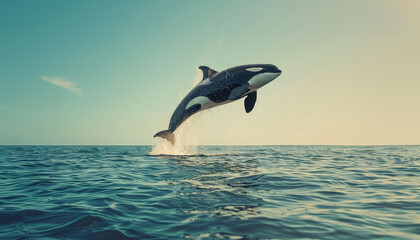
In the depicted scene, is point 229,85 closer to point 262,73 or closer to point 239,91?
point 239,91

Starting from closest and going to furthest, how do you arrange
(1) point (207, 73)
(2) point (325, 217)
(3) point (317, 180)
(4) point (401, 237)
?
(4) point (401, 237), (2) point (325, 217), (3) point (317, 180), (1) point (207, 73)

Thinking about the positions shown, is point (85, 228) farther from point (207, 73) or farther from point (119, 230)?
point (207, 73)

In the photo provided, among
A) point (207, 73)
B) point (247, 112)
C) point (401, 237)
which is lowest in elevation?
point (401, 237)

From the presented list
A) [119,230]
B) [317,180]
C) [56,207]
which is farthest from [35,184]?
[317,180]

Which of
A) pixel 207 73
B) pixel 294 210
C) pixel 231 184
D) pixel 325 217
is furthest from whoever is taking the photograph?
pixel 207 73

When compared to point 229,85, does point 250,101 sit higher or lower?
lower

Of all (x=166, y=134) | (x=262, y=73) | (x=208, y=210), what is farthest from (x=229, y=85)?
(x=208, y=210)

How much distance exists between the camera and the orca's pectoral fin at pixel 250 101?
38.9ft

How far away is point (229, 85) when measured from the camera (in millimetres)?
10492

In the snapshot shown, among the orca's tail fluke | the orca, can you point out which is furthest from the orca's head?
the orca's tail fluke

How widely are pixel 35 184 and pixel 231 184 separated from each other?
5.48m

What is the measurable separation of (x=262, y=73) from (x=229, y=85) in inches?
54.5

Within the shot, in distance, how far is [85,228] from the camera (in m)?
3.77

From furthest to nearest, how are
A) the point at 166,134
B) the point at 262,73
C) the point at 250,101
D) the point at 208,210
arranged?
the point at 166,134, the point at 250,101, the point at 262,73, the point at 208,210
